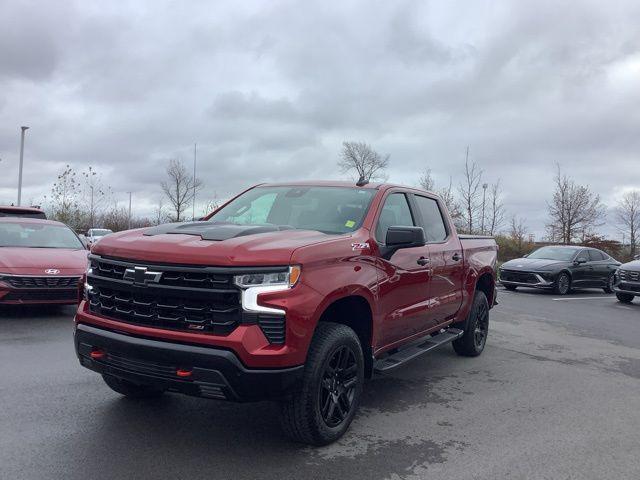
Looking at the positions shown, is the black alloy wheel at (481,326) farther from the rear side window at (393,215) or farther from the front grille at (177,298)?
the front grille at (177,298)

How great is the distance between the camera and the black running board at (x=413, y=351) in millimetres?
4571

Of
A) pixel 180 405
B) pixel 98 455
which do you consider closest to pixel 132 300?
pixel 98 455

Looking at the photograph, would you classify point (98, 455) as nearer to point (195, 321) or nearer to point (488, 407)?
point (195, 321)

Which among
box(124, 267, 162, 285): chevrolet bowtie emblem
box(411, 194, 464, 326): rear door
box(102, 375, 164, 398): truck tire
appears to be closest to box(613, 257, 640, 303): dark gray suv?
box(411, 194, 464, 326): rear door

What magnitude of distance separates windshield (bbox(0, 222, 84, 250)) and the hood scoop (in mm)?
5889

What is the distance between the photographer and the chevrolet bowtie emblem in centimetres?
368

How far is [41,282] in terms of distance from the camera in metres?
8.12

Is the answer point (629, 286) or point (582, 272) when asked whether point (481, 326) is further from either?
point (582, 272)

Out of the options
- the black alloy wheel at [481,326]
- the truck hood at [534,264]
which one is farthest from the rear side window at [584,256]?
the black alloy wheel at [481,326]

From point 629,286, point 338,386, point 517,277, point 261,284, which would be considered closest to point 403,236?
point 338,386

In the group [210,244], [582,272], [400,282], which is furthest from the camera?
[582,272]

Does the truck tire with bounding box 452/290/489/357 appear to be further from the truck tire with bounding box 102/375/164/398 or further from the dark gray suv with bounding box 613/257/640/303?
the dark gray suv with bounding box 613/257/640/303

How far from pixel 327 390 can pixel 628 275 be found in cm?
1329

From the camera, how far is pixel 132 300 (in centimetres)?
380
